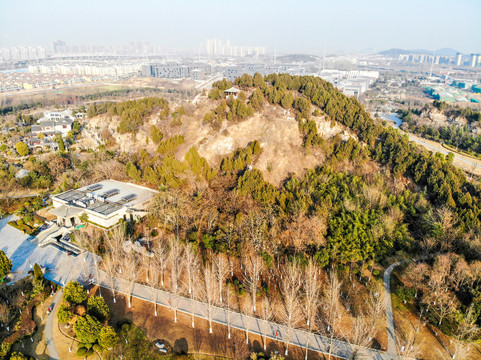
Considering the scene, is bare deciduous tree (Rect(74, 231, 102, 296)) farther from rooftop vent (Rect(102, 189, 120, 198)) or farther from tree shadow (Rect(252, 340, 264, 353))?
tree shadow (Rect(252, 340, 264, 353))

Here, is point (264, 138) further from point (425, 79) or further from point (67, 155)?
point (425, 79)

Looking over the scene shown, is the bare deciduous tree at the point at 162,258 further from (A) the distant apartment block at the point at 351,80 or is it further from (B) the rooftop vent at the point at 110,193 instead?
(A) the distant apartment block at the point at 351,80

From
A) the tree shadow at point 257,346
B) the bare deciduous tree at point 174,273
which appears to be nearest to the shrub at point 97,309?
the bare deciduous tree at point 174,273

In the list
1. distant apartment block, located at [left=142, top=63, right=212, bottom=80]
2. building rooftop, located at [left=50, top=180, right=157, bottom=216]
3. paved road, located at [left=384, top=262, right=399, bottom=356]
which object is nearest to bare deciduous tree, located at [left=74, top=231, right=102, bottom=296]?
building rooftop, located at [left=50, top=180, right=157, bottom=216]

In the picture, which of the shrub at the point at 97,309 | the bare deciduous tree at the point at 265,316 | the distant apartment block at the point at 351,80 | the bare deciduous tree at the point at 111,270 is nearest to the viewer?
the bare deciduous tree at the point at 265,316

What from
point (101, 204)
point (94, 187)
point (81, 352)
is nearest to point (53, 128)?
point (94, 187)

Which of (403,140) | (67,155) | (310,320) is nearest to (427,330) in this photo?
(310,320)

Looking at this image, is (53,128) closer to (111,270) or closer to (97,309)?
(111,270)
